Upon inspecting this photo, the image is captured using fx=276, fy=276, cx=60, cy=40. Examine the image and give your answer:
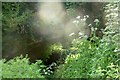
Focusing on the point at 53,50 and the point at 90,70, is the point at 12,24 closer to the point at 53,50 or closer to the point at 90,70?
the point at 53,50

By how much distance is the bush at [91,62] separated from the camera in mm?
2037

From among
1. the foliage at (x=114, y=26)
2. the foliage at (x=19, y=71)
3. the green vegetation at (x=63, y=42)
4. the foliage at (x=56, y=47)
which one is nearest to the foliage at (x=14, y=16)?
the green vegetation at (x=63, y=42)

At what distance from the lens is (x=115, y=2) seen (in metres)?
2.14

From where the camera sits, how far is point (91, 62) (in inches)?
84.4

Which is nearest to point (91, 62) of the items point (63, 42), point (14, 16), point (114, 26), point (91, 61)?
point (91, 61)

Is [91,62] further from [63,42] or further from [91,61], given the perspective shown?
[63,42]

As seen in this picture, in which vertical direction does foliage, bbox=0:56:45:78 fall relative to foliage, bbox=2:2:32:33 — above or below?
below

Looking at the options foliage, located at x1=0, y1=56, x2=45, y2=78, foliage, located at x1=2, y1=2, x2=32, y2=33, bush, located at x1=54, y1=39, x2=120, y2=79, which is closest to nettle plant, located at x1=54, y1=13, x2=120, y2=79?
bush, located at x1=54, y1=39, x2=120, y2=79

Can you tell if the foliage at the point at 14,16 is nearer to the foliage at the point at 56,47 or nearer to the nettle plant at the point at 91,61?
the foliage at the point at 56,47

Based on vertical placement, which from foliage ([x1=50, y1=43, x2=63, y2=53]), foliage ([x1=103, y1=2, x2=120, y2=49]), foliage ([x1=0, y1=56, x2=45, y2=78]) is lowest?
foliage ([x1=0, y1=56, x2=45, y2=78])

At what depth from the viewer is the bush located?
204cm

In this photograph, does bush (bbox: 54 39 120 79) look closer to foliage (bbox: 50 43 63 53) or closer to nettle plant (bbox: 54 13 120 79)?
nettle plant (bbox: 54 13 120 79)

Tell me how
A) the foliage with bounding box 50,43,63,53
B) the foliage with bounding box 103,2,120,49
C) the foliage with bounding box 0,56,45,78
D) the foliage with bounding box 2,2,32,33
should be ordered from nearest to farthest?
1. the foliage with bounding box 0,56,45,78
2. the foliage with bounding box 103,2,120,49
3. the foliage with bounding box 2,2,32,33
4. the foliage with bounding box 50,43,63,53

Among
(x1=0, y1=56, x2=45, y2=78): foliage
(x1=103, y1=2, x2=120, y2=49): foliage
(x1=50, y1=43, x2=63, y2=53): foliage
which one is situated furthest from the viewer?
(x1=50, y1=43, x2=63, y2=53): foliage
